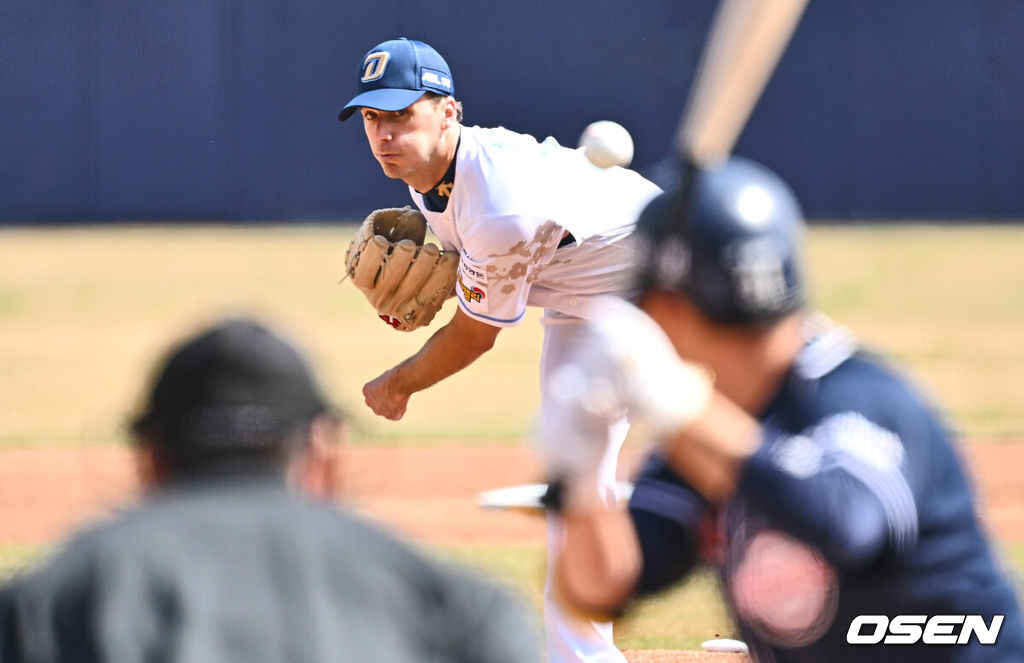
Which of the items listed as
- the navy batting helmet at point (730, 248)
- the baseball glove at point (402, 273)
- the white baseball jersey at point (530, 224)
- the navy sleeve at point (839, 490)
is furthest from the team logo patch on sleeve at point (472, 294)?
the navy sleeve at point (839, 490)

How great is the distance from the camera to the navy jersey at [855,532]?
1.72 meters

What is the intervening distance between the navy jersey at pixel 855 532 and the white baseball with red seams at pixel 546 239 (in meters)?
1.94

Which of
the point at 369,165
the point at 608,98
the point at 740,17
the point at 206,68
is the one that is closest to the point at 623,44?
the point at 608,98

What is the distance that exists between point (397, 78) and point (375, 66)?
0.10 meters

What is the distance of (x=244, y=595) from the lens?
147 cm

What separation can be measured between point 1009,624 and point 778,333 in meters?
0.53

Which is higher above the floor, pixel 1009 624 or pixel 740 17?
pixel 740 17

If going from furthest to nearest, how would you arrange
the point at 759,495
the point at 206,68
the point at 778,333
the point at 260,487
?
1. the point at 206,68
2. the point at 778,333
3. the point at 759,495
4. the point at 260,487

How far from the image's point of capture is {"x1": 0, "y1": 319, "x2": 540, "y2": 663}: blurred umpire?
57.1 inches

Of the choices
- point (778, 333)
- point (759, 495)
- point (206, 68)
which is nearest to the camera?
point (759, 495)

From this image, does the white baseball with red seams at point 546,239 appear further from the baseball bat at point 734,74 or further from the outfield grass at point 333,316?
the outfield grass at point 333,316

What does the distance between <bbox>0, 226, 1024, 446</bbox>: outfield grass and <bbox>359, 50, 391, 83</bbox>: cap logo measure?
2468 mm

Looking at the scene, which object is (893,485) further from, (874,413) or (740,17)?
(740,17)

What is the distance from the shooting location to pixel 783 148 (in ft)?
62.2
